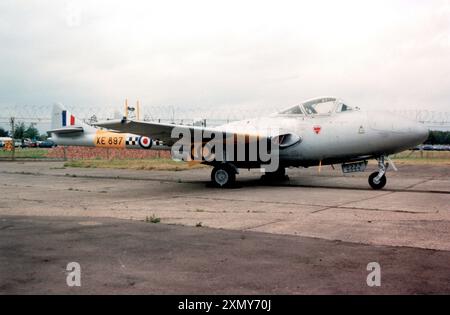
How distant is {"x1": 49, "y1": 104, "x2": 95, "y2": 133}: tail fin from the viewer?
21281 millimetres

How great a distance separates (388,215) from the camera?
875 cm

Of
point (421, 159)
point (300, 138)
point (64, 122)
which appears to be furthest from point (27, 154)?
point (300, 138)

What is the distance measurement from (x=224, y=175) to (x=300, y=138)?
269 centimetres

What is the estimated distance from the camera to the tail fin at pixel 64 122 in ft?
69.8

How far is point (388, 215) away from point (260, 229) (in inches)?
113

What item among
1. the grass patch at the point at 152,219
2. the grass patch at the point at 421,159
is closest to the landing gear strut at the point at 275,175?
the grass patch at the point at 152,219

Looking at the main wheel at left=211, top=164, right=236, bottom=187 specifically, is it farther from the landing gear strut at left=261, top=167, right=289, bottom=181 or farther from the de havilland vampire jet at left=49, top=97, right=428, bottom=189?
the landing gear strut at left=261, top=167, right=289, bottom=181

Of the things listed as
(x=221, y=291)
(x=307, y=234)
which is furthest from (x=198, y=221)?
(x=221, y=291)

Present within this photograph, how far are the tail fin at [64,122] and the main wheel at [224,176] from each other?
8668 millimetres

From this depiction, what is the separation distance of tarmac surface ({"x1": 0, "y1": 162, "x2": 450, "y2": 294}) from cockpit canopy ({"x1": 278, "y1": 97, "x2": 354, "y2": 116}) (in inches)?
130

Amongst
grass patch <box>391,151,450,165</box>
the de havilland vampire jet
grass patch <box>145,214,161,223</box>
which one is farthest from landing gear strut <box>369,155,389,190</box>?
grass patch <box>391,151,450,165</box>

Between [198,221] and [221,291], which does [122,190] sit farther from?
[221,291]

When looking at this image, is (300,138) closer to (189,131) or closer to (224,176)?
(224,176)

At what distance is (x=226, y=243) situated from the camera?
20.5ft
